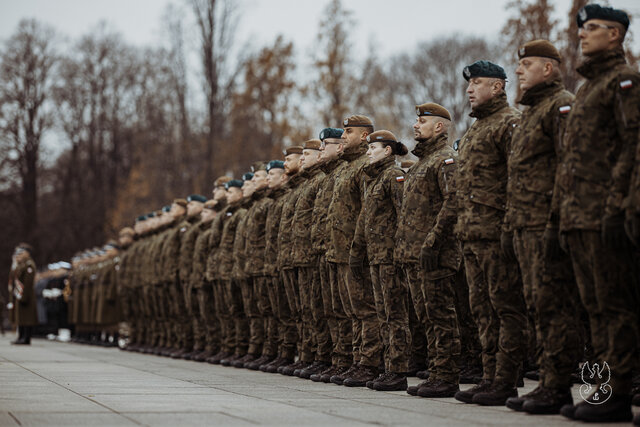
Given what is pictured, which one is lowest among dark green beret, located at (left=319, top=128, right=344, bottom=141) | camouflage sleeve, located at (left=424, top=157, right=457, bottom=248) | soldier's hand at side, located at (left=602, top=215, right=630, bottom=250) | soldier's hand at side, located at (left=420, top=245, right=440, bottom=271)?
soldier's hand at side, located at (left=602, top=215, right=630, bottom=250)

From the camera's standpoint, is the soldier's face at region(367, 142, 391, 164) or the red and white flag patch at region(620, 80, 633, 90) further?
the soldier's face at region(367, 142, 391, 164)

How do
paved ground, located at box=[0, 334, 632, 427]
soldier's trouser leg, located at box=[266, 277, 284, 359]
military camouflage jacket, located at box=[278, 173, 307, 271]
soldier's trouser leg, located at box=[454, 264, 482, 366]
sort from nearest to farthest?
paved ground, located at box=[0, 334, 632, 427] < soldier's trouser leg, located at box=[454, 264, 482, 366] < military camouflage jacket, located at box=[278, 173, 307, 271] < soldier's trouser leg, located at box=[266, 277, 284, 359]

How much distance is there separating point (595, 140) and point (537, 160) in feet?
2.56

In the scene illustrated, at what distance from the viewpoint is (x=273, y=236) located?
13.5 meters

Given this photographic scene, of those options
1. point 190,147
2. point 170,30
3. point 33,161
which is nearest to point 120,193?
point 33,161

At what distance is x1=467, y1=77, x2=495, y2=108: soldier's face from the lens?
850 centimetres

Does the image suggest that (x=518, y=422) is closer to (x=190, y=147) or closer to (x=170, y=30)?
(x=170, y=30)

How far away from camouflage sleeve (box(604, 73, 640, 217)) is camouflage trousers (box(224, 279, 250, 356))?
371 inches

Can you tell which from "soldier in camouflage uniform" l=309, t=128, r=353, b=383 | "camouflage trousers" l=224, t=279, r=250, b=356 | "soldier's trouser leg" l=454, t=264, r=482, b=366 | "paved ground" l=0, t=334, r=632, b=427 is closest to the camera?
"paved ground" l=0, t=334, r=632, b=427

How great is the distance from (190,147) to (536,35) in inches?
851

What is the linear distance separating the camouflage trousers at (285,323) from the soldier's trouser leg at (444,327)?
14.8ft

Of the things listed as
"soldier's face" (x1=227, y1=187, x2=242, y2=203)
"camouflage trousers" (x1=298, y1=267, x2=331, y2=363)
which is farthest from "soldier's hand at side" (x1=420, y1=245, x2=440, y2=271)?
"soldier's face" (x1=227, y1=187, x2=242, y2=203)

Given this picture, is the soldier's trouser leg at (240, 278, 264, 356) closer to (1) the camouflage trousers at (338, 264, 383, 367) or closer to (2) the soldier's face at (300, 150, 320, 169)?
(2) the soldier's face at (300, 150, 320, 169)

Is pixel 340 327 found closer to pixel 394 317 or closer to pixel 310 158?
pixel 394 317
